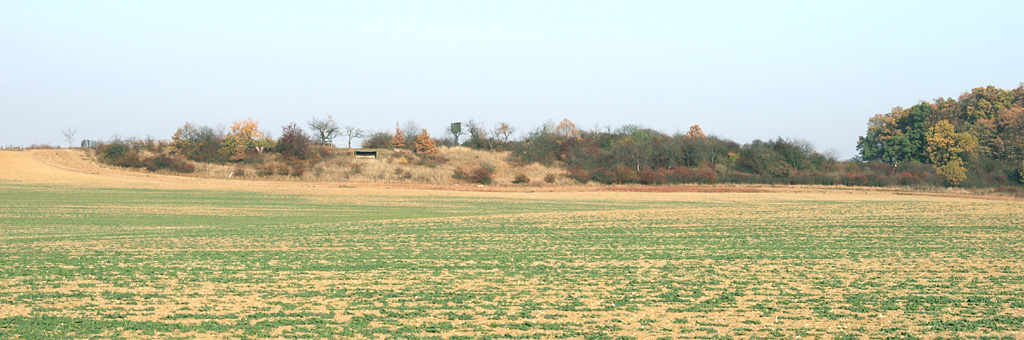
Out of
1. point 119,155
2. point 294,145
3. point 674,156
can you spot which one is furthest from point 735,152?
point 119,155

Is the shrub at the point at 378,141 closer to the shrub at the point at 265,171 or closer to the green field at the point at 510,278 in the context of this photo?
the shrub at the point at 265,171

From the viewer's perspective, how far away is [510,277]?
13.4 m

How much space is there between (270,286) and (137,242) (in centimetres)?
871

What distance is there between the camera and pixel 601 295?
11.6 meters

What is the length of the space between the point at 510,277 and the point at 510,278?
125 millimetres

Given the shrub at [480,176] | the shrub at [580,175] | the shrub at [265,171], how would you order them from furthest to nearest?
the shrub at [580,175] → the shrub at [480,176] → the shrub at [265,171]

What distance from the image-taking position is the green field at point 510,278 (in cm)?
940

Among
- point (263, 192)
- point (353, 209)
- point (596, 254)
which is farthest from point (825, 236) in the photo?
point (263, 192)

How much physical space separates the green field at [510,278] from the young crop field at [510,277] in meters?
0.05

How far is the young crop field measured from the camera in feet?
30.8

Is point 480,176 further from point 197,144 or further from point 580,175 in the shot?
point 197,144

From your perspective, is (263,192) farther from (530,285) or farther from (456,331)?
(456,331)

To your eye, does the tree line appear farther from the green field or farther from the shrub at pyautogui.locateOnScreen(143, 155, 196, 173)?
the green field

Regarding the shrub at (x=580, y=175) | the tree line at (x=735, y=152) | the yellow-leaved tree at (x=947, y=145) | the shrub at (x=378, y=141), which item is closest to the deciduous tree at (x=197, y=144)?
the tree line at (x=735, y=152)
